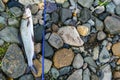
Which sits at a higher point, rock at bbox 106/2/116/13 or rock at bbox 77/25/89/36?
rock at bbox 106/2/116/13

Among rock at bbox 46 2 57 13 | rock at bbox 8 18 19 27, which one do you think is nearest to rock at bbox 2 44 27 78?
rock at bbox 8 18 19 27

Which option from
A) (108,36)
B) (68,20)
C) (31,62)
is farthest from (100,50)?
(31,62)

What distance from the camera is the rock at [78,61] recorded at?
6281mm

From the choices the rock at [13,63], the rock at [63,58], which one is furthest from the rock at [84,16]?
the rock at [13,63]

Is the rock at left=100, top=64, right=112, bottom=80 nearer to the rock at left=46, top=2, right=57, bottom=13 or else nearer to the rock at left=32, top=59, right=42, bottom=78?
the rock at left=32, top=59, right=42, bottom=78

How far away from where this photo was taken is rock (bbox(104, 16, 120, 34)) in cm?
641

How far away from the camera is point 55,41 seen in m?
6.28

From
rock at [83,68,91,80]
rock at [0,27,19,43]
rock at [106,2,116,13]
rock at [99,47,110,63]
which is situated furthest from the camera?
rock at [106,2,116,13]

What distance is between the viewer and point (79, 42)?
20.8 feet

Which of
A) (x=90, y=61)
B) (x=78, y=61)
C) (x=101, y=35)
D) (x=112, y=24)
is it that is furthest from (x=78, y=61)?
(x=112, y=24)

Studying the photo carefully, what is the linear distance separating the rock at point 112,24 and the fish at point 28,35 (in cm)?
127

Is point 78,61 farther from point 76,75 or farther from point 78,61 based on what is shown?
point 76,75

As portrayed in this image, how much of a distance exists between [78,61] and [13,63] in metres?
1.06

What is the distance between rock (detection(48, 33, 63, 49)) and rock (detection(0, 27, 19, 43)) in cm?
55
